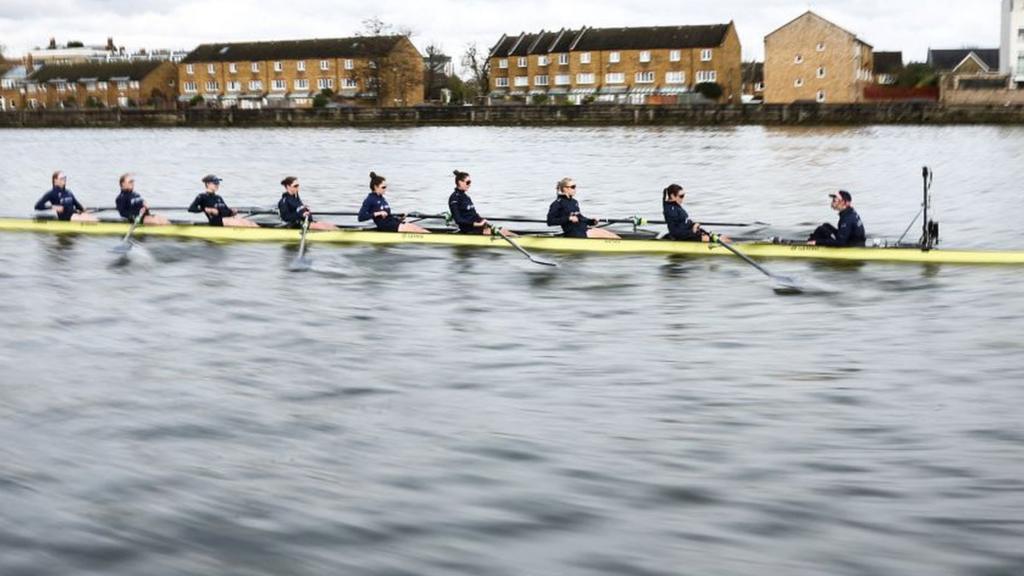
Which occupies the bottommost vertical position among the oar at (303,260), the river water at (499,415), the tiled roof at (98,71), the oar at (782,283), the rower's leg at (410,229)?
the river water at (499,415)

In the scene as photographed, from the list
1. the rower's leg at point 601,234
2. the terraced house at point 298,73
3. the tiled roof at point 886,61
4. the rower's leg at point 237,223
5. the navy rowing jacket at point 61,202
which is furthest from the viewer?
Result: the tiled roof at point 886,61

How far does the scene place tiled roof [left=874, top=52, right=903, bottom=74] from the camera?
429 ft

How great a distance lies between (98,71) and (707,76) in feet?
271

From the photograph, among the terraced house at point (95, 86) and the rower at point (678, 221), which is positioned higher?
the terraced house at point (95, 86)

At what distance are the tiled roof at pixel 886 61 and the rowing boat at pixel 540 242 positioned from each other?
11686cm

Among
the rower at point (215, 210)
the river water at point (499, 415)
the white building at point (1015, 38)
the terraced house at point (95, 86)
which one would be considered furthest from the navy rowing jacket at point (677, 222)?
the terraced house at point (95, 86)

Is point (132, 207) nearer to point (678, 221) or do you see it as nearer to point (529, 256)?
point (529, 256)

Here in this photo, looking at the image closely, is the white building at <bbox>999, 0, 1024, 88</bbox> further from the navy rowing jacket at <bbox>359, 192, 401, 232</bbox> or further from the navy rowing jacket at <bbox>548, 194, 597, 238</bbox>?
the navy rowing jacket at <bbox>359, 192, 401, 232</bbox>

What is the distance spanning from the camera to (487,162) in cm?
5909

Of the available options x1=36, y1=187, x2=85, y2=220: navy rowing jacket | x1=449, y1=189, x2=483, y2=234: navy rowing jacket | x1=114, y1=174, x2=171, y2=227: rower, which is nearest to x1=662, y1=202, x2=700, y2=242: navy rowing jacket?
x1=449, y1=189, x2=483, y2=234: navy rowing jacket

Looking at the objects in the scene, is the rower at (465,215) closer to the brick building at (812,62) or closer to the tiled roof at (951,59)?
the brick building at (812,62)

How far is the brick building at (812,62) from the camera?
101 m

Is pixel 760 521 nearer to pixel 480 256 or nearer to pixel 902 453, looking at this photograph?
pixel 902 453

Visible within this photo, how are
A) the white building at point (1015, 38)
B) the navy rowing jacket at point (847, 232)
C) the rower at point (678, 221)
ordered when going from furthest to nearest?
the white building at point (1015, 38)
the rower at point (678, 221)
the navy rowing jacket at point (847, 232)
